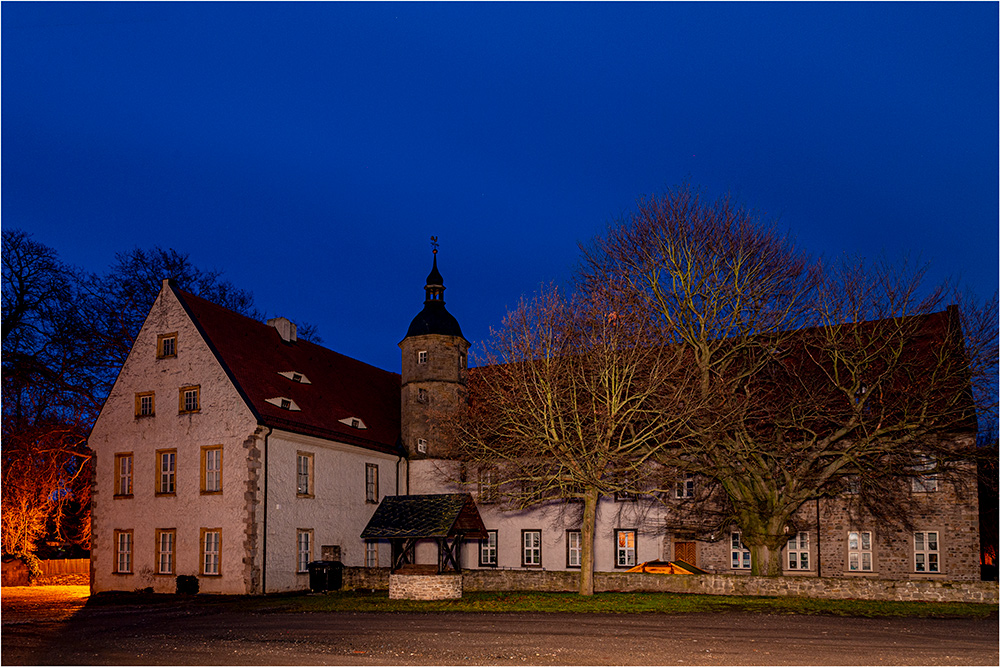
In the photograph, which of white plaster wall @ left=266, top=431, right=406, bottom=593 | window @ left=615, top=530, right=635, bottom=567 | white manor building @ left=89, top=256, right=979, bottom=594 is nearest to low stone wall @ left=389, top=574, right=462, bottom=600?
white manor building @ left=89, top=256, right=979, bottom=594

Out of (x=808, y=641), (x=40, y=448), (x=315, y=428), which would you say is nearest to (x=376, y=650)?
(x=808, y=641)

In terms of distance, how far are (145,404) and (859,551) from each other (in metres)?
25.7

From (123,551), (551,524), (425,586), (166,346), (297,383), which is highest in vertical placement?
(166,346)

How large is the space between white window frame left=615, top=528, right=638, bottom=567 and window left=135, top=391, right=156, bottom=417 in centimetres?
1763

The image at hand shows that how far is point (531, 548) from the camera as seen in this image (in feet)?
126

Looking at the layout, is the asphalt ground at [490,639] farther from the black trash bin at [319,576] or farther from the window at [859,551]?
the window at [859,551]

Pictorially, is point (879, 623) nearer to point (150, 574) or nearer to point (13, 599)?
point (150, 574)

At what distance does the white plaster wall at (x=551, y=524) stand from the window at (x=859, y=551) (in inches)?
260

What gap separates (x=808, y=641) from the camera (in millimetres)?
17141

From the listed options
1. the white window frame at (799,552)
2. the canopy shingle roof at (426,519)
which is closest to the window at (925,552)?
the white window frame at (799,552)

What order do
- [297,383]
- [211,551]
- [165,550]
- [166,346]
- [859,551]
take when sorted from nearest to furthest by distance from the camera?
[211,551]
[165,550]
[859,551]
[166,346]
[297,383]

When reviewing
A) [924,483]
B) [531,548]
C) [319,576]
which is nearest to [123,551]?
[319,576]

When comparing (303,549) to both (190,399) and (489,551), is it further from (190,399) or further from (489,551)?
(489,551)

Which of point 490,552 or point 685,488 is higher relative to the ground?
point 685,488
